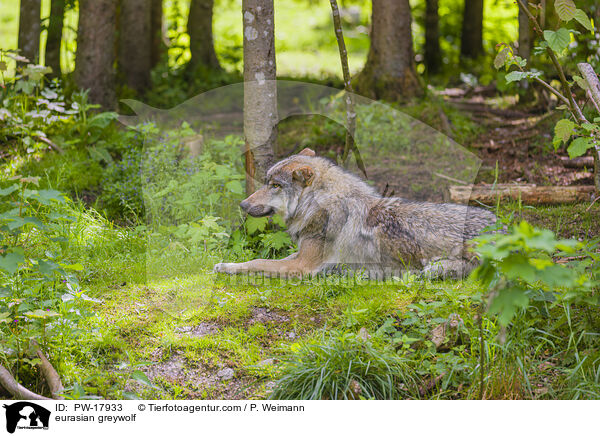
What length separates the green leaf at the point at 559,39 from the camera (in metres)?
4.88

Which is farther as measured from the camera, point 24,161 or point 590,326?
point 24,161

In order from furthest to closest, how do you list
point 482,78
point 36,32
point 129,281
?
point 482,78
point 36,32
point 129,281

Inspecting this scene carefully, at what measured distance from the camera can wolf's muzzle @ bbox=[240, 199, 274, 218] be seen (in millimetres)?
6031

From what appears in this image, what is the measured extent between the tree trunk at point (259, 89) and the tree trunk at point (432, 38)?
10.0 metres

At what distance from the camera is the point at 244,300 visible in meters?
5.61

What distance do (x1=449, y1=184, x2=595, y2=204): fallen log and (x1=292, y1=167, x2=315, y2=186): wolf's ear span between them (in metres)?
2.30

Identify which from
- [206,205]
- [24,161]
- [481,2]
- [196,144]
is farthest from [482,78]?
[24,161]

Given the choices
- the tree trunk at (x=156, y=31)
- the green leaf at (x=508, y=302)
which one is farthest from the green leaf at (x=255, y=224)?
the tree trunk at (x=156, y=31)

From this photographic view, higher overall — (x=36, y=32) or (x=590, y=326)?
(x=36, y=32)

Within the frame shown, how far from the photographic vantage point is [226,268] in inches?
236

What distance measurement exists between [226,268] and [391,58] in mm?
6757
